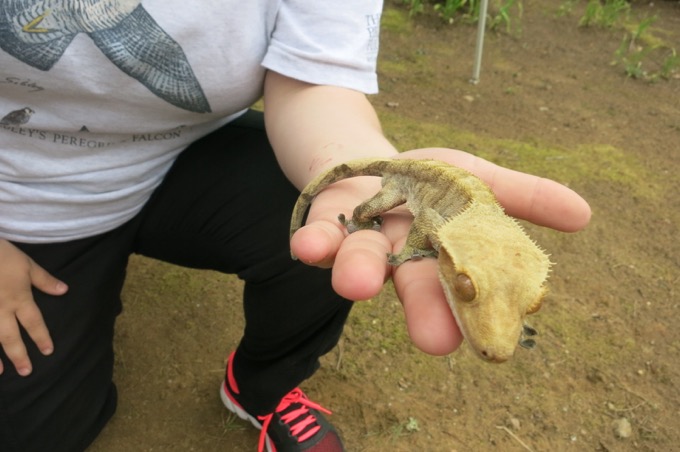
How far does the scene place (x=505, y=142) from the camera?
19.2 feet

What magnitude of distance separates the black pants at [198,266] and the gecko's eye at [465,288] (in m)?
0.96

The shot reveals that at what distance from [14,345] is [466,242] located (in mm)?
1879

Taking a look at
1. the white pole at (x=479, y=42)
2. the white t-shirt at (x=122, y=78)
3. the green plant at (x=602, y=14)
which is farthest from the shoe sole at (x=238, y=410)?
the green plant at (x=602, y=14)

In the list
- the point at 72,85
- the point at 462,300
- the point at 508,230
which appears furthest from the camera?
the point at 72,85

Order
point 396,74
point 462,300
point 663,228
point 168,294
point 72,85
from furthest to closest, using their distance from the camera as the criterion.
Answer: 1. point 396,74
2. point 663,228
3. point 168,294
4. point 72,85
5. point 462,300

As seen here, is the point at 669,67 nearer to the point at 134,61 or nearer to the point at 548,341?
the point at 548,341

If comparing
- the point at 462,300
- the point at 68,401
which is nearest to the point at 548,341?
the point at 462,300

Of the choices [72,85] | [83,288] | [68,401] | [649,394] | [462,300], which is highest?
[72,85]

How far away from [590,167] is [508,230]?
383cm

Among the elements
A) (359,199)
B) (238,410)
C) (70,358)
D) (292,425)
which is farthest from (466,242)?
(70,358)

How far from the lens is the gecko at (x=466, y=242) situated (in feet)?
6.08

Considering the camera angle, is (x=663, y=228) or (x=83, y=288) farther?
(x=663, y=228)

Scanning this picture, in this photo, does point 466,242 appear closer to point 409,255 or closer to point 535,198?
point 409,255

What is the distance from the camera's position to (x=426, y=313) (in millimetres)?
1722
